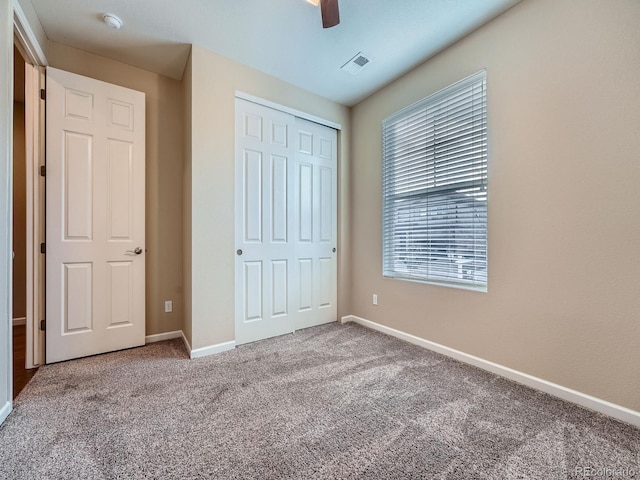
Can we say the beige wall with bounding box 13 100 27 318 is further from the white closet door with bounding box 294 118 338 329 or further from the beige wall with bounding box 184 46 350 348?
the white closet door with bounding box 294 118 338 329

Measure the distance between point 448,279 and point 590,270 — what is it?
0.94m

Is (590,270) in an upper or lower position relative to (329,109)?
lower

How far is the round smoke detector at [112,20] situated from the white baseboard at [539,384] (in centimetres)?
369

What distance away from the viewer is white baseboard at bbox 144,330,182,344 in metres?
2.76

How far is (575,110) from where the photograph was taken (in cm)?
174

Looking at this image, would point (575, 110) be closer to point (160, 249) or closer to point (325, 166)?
point (325, 166)

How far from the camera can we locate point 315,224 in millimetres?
3293

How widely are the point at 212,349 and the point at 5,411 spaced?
1238 millimetres

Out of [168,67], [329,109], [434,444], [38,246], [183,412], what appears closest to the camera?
[434,444]

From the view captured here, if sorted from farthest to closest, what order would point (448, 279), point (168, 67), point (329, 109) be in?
point (329, 109)
point (168, 67)
point (448, 279)

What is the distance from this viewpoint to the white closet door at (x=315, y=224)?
3.16 metres

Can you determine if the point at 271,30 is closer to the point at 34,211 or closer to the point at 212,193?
the point at 212,193

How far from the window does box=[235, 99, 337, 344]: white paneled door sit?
29.6 inches

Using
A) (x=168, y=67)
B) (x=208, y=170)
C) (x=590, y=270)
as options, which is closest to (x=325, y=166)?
(x=208, y=170)
